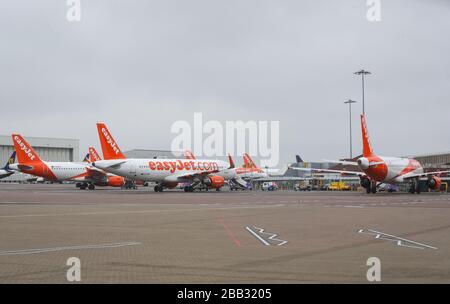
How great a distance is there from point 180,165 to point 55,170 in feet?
83.5

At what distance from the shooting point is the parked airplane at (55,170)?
80019 mm

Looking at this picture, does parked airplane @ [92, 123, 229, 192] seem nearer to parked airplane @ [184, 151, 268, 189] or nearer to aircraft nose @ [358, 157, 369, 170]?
parked airplane @ [184, 151, 268, 189]

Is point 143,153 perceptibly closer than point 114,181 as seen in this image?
No

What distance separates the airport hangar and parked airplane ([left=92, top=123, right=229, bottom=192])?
106 meters

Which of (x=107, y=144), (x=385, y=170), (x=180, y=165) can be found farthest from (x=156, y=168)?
(x=385, y=170)

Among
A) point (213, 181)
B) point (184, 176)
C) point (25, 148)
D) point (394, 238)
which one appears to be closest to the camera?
point (394, 238)

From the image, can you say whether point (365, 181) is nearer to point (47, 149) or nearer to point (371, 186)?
point (371, 186)

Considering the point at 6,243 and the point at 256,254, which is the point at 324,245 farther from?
the point at 6,243

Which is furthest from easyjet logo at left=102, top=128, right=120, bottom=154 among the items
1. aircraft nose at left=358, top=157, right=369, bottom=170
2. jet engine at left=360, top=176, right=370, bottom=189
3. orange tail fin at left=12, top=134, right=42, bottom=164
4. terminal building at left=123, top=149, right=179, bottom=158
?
terminal building at left=123, top=149, right=179, bottom=158

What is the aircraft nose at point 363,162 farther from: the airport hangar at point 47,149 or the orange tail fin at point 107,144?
the airport hangar at point 47,149

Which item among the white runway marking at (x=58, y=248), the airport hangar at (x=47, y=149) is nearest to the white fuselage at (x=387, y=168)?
the white runway marking at (x=58, y=248)

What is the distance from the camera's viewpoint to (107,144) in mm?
64688

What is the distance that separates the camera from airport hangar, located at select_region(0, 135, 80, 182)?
162625 millimetres

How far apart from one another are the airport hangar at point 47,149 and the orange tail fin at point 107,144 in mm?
107671
